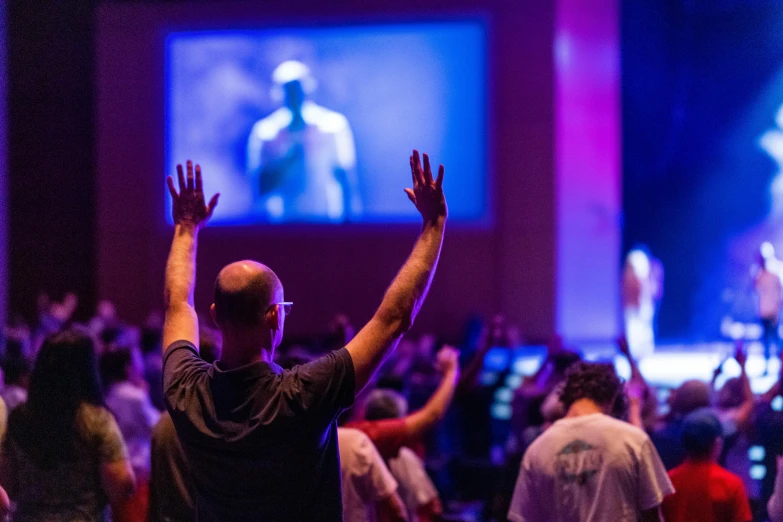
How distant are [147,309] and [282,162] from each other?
311 cm

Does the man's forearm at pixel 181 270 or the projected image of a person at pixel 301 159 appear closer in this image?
the man's forearm at pixel 181 270

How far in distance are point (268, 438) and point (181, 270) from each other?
702 mm

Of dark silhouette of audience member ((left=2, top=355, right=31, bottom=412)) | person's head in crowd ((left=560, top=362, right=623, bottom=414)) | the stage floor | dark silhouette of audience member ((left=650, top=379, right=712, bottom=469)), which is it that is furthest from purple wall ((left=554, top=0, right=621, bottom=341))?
person's head in crowd ((left=560, top=362, right=623, bottom=414))

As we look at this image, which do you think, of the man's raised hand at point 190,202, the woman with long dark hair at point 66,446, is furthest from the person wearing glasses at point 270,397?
the woman with long dark hair at point 66,446

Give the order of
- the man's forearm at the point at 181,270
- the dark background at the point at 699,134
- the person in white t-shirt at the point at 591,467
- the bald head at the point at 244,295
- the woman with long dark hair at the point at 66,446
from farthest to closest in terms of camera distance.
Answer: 1. the dark background at the point at 699,134
2. the person in white t-shirt at the point at 591,467
3. the woman with long dark hair at the point at 66,446
4. the man's forearm at the point at 181,270
5. the bald head at the point at 244,295

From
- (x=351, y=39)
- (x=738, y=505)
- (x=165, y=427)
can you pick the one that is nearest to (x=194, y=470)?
(x=165, y=427)

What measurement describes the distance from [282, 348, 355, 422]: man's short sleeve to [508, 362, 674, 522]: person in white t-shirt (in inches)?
60.9

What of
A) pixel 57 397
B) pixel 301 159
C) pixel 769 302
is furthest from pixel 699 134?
pixel 57 397

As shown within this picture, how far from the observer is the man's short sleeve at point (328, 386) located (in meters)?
2.02

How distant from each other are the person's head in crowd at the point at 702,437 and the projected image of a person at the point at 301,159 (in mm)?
9593

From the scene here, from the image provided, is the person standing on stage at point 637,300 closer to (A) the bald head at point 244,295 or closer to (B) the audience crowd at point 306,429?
(B) the audience crowd at point 306,429

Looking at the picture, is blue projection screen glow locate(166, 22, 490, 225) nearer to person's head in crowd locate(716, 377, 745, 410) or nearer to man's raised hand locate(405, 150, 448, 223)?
person's head in crowd locate(716, 377, 745, 410)

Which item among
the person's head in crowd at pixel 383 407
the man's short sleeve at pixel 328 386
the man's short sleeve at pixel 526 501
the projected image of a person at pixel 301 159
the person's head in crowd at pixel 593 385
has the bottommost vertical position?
the man's short sleeve at pixel 526 501

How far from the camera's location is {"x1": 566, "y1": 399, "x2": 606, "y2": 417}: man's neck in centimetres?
345
